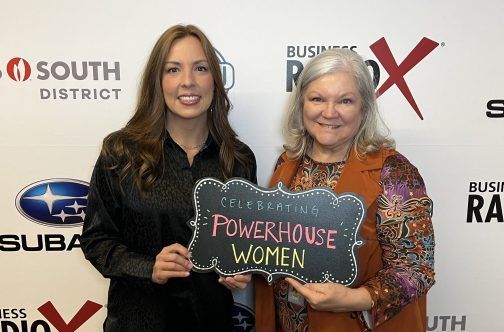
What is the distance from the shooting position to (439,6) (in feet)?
5.00

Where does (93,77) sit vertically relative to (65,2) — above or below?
below

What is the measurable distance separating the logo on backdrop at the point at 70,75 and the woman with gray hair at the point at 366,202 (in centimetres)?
78

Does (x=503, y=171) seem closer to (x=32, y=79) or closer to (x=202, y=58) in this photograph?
(x=202, y=58)

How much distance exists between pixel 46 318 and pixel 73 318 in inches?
4.5

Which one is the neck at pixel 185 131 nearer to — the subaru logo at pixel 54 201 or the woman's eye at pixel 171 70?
the woman's eye at pixel 171 70

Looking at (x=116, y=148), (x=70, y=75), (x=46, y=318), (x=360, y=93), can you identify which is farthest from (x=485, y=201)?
(x=46, y=318)

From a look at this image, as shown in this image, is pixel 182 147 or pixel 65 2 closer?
pixel 182 147

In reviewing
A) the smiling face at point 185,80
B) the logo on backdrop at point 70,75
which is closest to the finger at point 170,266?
the smiling face at point 185,80

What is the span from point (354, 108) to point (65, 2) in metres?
1.11

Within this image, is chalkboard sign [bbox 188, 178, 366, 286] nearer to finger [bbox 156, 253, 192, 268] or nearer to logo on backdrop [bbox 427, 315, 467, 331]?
finger [bbox 156, 253, 192, 268]

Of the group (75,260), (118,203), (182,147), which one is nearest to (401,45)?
(182,147)

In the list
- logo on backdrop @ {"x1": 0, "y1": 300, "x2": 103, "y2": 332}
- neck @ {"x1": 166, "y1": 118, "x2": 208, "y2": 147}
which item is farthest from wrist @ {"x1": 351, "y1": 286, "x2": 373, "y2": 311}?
logo on backdrop @ {"x1": 0, "y1": 300, "x2": 103, "y2": 332}

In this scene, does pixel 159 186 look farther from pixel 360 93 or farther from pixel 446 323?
pixel 446 323

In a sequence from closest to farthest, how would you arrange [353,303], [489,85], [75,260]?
1. [353,303]
2. [489,85]
3. [75,260]
